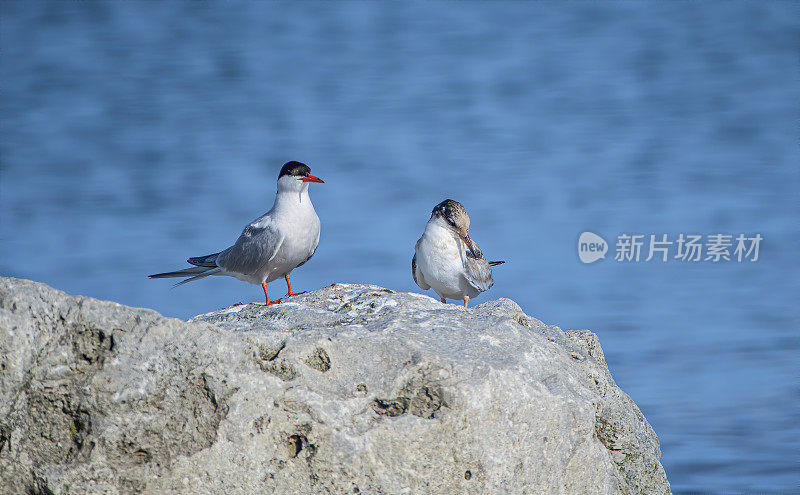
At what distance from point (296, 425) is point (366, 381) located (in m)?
0.34

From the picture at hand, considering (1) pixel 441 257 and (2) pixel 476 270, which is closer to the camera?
(1) pixel 441 257

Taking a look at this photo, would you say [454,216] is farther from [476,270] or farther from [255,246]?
[255,246]

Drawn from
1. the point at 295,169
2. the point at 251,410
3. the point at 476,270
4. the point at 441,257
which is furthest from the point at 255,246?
the point at 251,410

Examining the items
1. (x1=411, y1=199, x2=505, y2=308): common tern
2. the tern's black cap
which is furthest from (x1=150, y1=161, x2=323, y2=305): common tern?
(x1=411, y1=199, x2=505, y2=308): common tern

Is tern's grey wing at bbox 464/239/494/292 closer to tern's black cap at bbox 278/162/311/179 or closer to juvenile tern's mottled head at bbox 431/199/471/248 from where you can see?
juvenile tern's mottled head at bbox 431/199/471/248

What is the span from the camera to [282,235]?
18.9ft

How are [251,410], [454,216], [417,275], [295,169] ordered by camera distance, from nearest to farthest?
[251,410]
[454,216]
[295,169]
[417,275]

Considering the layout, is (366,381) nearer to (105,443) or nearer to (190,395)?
(190,395)

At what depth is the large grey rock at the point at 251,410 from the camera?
285cm

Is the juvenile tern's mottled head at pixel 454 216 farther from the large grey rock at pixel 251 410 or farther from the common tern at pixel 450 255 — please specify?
the large grey rock at pixel 251 410

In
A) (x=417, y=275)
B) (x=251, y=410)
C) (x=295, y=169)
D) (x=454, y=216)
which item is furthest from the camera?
(x=417, y=275)

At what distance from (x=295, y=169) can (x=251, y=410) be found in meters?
3.23

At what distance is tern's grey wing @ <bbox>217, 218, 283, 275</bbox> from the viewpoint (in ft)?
19.0

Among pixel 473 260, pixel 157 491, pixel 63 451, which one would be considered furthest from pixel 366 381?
pixel 473 260
